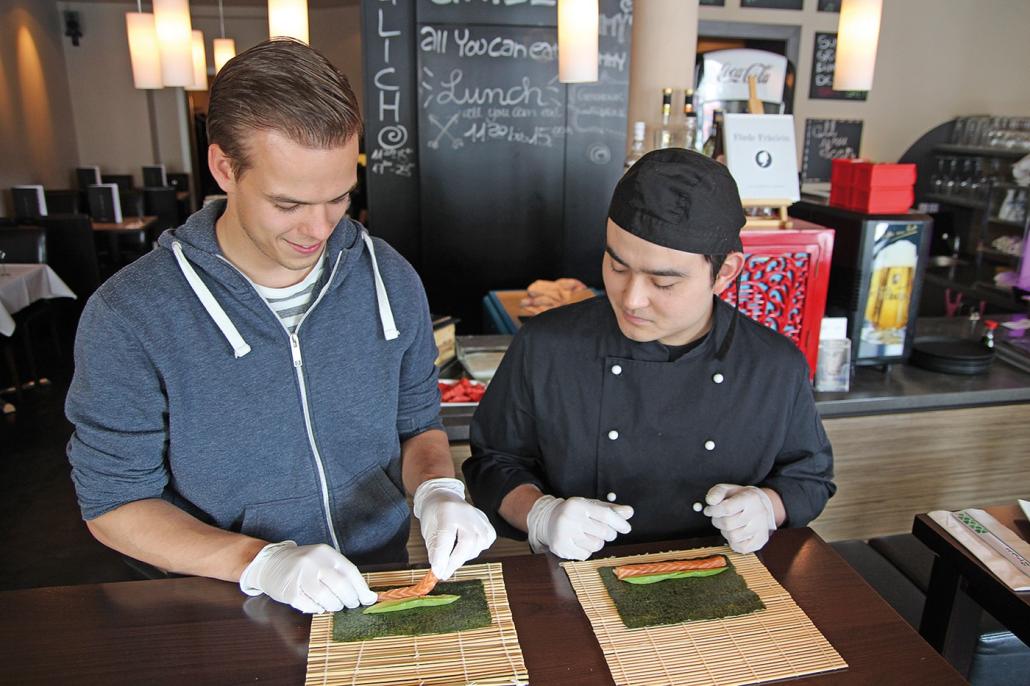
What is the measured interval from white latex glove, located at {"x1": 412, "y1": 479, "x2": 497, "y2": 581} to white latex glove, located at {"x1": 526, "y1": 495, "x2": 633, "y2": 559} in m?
0.11

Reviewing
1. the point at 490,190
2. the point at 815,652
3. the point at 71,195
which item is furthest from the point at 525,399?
the point at 71,195

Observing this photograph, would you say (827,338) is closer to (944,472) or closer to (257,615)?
(944,472)

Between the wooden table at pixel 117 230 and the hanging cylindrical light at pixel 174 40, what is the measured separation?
3416 millimetres

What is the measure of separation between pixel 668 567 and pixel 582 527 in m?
0.16

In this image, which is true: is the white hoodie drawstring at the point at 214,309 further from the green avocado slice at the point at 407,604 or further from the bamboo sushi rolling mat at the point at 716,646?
the bamboo sushi rolling mat at the point at 716,646

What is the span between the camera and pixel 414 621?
3.79ft

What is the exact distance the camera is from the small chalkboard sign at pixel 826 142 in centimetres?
702

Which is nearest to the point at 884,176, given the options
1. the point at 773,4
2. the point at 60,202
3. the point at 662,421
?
the point at 662,421

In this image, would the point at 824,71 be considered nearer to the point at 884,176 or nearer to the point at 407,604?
the point at 884,176

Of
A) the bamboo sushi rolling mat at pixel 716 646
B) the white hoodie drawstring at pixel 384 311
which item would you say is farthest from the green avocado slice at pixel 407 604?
the white hoodie drawstring at pixel 384 311

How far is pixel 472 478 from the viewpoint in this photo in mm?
1631

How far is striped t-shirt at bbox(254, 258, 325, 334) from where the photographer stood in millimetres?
1397

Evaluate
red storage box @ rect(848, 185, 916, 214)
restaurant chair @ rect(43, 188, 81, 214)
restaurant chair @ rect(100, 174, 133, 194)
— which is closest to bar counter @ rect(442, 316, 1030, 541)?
red storage box @ rect(848, 185, 916, 214)

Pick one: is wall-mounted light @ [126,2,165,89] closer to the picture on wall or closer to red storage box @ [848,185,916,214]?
red storage box @ [848,185,916,214]
